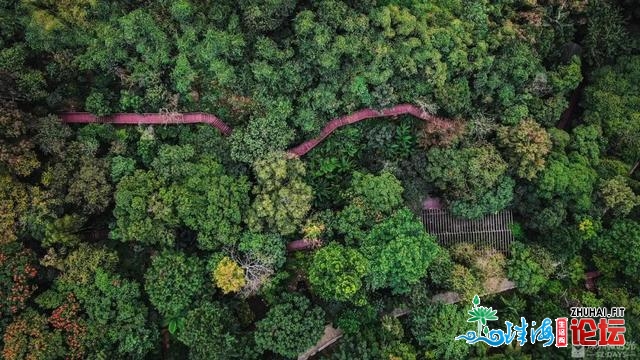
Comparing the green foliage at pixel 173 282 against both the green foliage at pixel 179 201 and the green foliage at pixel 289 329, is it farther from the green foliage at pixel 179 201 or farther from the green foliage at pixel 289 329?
the green foliage at pixel 289 329

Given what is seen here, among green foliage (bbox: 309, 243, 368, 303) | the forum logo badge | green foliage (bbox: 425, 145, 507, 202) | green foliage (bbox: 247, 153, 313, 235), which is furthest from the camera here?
green foliage (bbox: 425, 145, 507, 202)

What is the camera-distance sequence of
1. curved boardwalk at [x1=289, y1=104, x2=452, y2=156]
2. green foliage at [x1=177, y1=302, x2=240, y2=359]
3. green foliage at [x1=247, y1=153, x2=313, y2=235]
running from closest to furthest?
green foliage at [x1=177, y1=302, x2=240, y2=359] → green foliage at [x1=247, y1=153, x2=313, y2=235] → curved boardwalk at [x1=289, y1=104, x2=452, y2=156]

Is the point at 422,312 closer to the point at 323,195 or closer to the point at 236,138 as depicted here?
the point at 323,195

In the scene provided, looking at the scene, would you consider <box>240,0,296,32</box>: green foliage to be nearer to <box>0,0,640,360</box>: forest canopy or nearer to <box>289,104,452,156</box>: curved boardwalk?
<box>0,0,640,360</box>: forest canopy

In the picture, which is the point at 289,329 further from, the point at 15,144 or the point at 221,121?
the point at 15,144

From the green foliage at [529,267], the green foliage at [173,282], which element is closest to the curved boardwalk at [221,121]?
the green foliage at [173,282]

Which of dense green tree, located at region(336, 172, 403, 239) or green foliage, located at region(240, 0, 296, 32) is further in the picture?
dense green tree, located at region(336, 172, 403, 239)

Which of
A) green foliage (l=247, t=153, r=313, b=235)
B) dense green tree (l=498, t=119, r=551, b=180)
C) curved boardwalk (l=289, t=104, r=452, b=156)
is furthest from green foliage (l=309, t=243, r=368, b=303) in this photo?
dense green tree (l=498, t=119, r=551, b=180)

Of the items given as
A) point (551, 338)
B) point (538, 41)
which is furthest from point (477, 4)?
point (551, 338)
